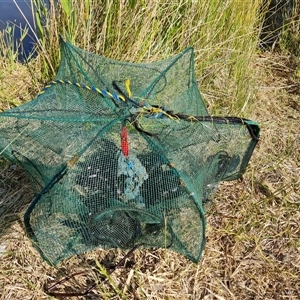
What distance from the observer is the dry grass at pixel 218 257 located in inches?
70.6

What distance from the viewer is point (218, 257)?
6.44 feet

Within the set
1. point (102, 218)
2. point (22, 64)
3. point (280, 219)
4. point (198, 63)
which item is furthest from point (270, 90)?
point (102, 218)

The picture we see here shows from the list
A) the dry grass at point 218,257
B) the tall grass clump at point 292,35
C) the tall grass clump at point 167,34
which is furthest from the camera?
the tall grass clump at point 292,35

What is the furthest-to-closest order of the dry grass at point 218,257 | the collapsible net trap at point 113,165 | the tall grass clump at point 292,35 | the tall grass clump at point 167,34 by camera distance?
the tall grass clump at point 292,35 → the tall grass clump at point 167,34 → the dry grass at point 218,257 → the collapsible net trap at point 113,165

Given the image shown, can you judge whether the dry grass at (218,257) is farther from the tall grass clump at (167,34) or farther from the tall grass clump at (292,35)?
the tall grass clump at (292,35)

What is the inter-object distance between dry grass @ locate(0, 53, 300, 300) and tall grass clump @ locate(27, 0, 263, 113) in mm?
714

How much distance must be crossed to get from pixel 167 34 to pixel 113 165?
1506 millimetres

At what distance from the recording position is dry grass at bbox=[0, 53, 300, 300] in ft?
5.88

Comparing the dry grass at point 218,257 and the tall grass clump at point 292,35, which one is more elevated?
the tall grass clump at point 292,35

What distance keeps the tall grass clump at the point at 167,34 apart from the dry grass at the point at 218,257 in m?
0.71

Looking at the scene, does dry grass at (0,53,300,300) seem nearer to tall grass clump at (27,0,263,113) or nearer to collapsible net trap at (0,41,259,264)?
collapsible net trap at (0,41,259,264)

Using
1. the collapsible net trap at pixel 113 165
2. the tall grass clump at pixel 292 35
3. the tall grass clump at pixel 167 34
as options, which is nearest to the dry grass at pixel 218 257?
the collapsible net trap at pixel 113 165

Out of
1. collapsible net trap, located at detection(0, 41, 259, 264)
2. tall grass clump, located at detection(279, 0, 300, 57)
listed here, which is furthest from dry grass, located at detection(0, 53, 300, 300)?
tall grass clump, located at detection(279, 0, 300, 57)

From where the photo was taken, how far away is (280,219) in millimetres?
2189
